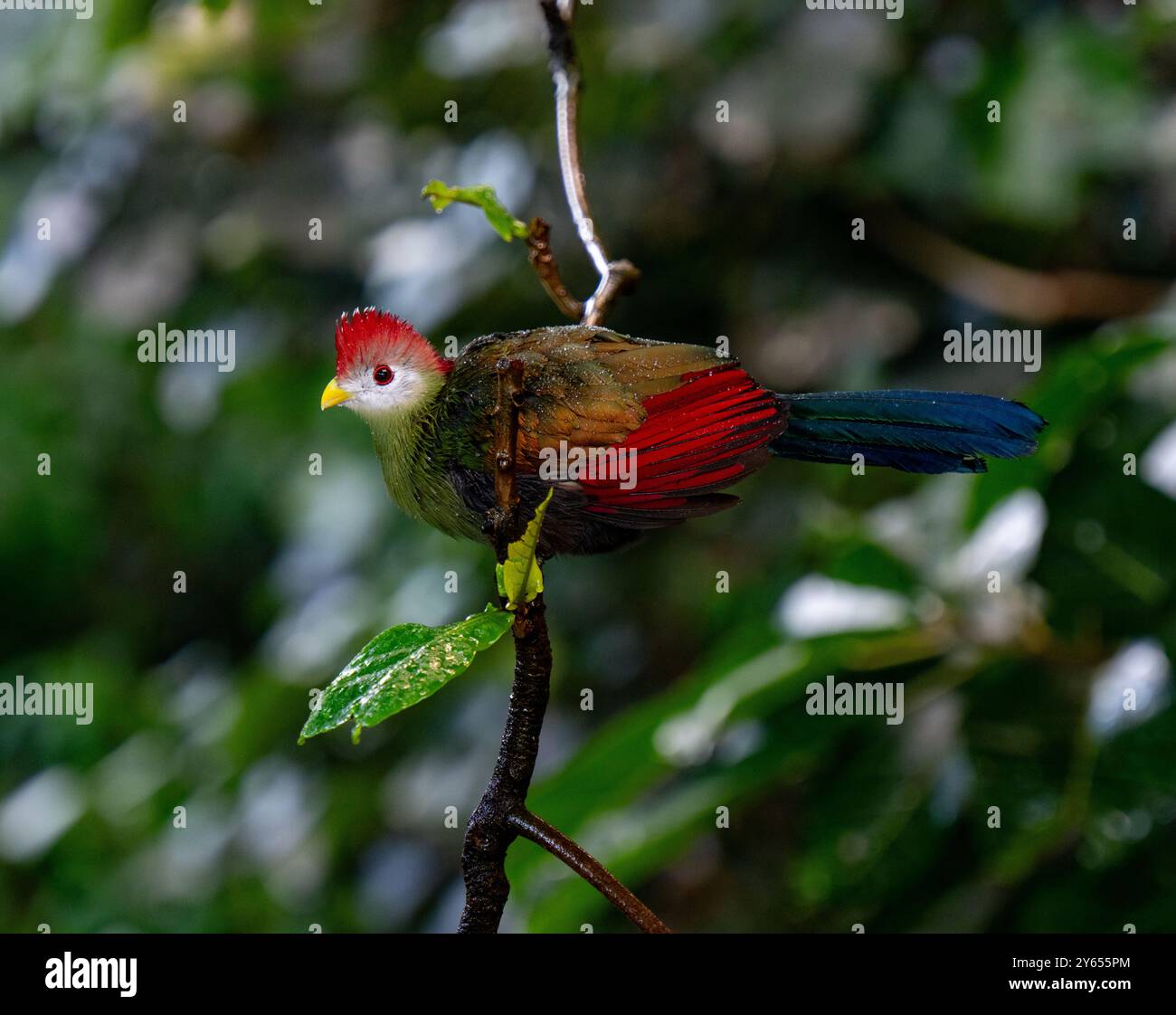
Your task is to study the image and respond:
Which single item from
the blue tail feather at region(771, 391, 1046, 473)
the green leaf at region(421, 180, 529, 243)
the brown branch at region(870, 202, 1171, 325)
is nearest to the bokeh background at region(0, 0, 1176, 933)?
the brown branch at region(870, 202, 1171, 325)

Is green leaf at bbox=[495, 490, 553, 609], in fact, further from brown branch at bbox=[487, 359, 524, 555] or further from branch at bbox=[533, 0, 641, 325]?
branch at bbox=[533, 0, 641, 325]

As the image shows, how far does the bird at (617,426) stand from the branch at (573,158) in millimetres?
63

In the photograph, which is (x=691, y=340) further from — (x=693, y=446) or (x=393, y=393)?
(x=693, y=446)

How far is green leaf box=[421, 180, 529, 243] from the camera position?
3.98 feet

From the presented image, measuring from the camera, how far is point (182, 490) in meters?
4.88

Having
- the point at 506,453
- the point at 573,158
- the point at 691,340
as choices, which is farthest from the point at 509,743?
the point at 691,340

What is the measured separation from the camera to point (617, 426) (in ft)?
3.74

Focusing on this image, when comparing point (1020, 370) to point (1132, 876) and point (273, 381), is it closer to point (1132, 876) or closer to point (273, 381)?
point (1132, 876)

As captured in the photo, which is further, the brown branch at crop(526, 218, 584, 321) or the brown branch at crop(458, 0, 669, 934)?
the brown branch at crop(526, 218, 584, 321)

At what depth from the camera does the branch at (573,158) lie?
1242 millimetres

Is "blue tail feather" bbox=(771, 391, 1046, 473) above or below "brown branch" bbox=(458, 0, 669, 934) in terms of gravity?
above

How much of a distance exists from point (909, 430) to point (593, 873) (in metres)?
0.52

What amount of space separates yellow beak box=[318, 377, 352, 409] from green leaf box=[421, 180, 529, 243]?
0.66 ft

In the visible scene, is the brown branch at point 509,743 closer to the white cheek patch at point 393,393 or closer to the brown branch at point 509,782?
the brown branch at point 509,782
